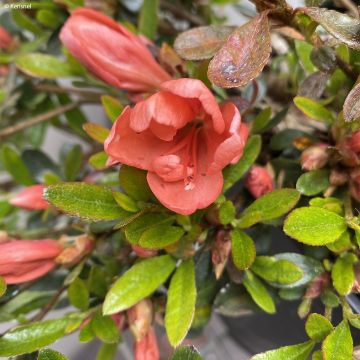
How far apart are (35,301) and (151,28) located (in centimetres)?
36

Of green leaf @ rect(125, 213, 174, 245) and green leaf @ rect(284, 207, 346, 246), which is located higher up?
green leaf @ rect(284, 207, 346, 246)

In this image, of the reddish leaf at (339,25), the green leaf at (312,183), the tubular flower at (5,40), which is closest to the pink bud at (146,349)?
the green leaf at (312,183)

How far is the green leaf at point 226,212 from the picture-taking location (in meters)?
0.47

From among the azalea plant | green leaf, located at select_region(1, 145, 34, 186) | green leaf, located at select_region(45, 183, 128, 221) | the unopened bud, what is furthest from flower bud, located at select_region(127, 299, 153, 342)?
green leaf, located at select_region(1, 145, 34, 186)

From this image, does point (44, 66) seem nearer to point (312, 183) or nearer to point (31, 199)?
point (31, 199)

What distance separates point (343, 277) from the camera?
1.53ft

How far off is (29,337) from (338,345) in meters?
0.28

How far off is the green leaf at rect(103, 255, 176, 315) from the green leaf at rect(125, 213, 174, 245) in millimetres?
58

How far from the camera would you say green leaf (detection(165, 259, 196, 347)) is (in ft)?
1.48

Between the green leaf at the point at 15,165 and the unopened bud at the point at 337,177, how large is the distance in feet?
1.44

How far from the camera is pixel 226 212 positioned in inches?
18.6

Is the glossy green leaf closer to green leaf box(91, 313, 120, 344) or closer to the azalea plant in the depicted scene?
the azalea plant

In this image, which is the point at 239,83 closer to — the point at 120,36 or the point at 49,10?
the point at 120,36

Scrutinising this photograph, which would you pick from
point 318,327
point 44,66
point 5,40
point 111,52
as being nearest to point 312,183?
point 318,327
